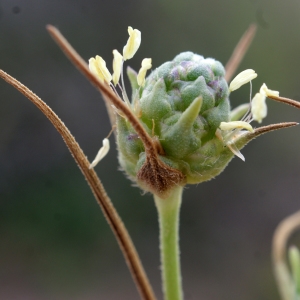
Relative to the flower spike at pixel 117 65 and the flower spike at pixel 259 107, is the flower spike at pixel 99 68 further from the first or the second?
the flower spike at pixel 259 107

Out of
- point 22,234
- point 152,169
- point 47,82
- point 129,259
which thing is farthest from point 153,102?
point 22,234

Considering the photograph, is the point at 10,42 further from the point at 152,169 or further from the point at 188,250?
the point at 152,169

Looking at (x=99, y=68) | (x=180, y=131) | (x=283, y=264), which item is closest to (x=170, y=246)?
(x=180, y=131)

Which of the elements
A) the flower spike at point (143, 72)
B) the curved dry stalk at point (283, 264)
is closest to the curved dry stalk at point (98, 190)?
the flower spike at point (143, 72)

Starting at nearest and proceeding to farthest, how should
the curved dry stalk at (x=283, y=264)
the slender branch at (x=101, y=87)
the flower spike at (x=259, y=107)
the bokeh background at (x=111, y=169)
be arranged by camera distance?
the slender branch at (x=101, y=87)
the flower spike at (x=259, y=107)
the curved dry stalk at (x=283, y=264)
the bokeh background at (x=111, y=169)

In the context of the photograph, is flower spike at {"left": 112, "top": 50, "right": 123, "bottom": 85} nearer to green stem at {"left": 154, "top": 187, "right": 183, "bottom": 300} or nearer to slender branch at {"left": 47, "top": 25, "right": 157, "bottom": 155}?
slender branch at {"left": 47, "top": 25, "right": 157, "bottom": 155}

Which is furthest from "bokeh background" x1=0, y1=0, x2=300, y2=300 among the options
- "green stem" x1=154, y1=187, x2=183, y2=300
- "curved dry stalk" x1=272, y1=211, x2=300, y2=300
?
"green stem" x1=154, y1=187, x2=183, y2=300

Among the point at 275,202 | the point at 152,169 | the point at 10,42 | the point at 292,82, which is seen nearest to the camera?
the point at 152,169
